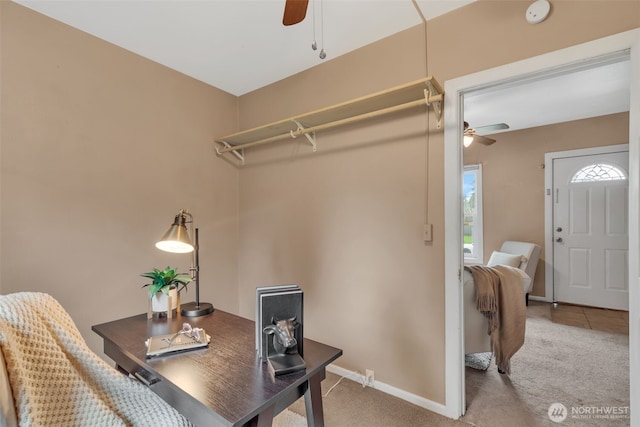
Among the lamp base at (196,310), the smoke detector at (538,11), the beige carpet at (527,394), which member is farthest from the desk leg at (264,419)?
the smoke detector at (538,11)

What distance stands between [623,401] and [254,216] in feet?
10.1

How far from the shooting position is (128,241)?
220cm

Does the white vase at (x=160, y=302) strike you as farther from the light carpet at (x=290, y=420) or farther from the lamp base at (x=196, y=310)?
the light carpet at (x=290, y=420)

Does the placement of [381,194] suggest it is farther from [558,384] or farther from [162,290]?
[558,384]

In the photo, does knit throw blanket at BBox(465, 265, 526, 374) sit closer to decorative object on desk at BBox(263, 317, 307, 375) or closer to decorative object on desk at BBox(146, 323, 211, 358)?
decorative object on desk at BBox(263, 317, 307, 375)

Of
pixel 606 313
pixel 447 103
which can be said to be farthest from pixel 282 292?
pixel 606 313

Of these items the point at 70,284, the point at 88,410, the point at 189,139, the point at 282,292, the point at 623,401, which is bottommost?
the point at 623,401

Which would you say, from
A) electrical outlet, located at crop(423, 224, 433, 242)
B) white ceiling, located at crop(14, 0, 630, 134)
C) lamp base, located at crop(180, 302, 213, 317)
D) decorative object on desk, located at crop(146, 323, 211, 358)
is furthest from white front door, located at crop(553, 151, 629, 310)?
decorative object on desk, located at crop(146, 323, 211, 358)

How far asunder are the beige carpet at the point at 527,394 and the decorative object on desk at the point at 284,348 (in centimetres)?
97

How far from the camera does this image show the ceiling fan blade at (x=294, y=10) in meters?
1.15

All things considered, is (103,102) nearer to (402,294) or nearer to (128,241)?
(128,241)

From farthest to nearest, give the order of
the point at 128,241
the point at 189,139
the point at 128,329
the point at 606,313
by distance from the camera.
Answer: the point at 606,313 → the point at 189,139 → the point at 128,241 → the point at 128,329

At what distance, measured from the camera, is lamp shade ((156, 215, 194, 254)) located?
151 centimetres

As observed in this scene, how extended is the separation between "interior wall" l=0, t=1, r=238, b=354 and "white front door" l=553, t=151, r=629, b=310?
465 cm
